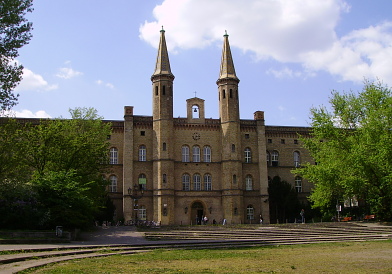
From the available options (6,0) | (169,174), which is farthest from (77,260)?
(169,174)

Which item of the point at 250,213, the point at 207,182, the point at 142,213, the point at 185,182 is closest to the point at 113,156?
the point at 142,213

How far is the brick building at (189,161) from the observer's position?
5247 centimetres

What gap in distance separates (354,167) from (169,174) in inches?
885

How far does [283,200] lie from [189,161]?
12.6m

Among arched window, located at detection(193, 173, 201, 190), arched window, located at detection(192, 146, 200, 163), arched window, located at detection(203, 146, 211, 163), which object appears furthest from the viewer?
arched window, located at detection(203, 146, 211, 163)

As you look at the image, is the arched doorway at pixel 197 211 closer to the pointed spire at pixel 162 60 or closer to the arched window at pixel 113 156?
the arched window at pixel 113 156

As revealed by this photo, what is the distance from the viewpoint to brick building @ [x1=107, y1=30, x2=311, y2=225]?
52.5m

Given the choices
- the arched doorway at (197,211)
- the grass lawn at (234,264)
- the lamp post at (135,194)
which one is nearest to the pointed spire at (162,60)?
the lamp post at (135,194)

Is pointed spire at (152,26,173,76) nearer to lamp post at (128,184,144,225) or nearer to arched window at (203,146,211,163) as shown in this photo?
arched window at (203,146,211,163)

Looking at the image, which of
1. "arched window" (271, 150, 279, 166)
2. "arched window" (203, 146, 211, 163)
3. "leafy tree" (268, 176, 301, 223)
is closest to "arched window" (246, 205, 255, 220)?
"leafy tree" (268, 176, 301, 223)

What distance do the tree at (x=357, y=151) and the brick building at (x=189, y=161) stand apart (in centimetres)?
1251

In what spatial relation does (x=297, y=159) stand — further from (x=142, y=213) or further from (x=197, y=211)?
(x=142, y=213)

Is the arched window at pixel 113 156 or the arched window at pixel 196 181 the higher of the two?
the arched window at pixel 113 156

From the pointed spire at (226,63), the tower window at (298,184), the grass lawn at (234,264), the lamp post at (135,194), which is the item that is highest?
the pointed spire at (226,63)
